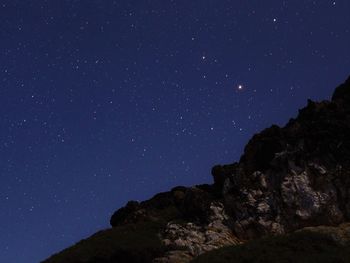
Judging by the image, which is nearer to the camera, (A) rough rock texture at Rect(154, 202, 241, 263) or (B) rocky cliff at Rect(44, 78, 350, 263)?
(A) rough rock texture at Rect(154, 202, 241, 263)

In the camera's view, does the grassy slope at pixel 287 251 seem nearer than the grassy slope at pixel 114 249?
Yes

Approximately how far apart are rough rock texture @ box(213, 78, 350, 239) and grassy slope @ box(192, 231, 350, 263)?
13.1 metres

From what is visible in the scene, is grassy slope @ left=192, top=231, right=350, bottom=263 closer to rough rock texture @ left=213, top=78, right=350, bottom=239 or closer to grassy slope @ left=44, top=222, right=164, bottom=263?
rough rock texture @ left=213, top=78, right=350, bottom=239

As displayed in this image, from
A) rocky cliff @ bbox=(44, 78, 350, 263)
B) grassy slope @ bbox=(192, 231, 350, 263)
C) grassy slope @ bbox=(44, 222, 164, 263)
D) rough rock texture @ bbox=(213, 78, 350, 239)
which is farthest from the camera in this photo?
rough rock texture @ bbox=(213, 78, 350, 239)

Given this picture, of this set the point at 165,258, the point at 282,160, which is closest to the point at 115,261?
the point at 165,258

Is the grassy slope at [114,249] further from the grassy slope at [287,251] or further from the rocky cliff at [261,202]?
the grassy slope at [287,251]

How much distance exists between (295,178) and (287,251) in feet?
62.1

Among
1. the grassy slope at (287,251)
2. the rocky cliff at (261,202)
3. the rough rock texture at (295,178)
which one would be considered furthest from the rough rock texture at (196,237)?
the grassy slope at (287,251)

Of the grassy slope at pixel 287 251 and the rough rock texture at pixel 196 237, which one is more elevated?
the rough rock texture at pixel 196 237

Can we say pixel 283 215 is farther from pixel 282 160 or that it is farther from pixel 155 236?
pixel 155 236

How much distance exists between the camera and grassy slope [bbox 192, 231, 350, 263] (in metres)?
27.5

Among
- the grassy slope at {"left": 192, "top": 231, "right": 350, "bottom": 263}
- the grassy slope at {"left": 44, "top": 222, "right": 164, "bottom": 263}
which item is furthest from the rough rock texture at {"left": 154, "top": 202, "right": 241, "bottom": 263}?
the grassy slope at {"left": 192, "top": 231, "right": 350, "bottom": 263}

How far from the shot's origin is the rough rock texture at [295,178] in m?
44.7

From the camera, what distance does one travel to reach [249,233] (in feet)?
148
